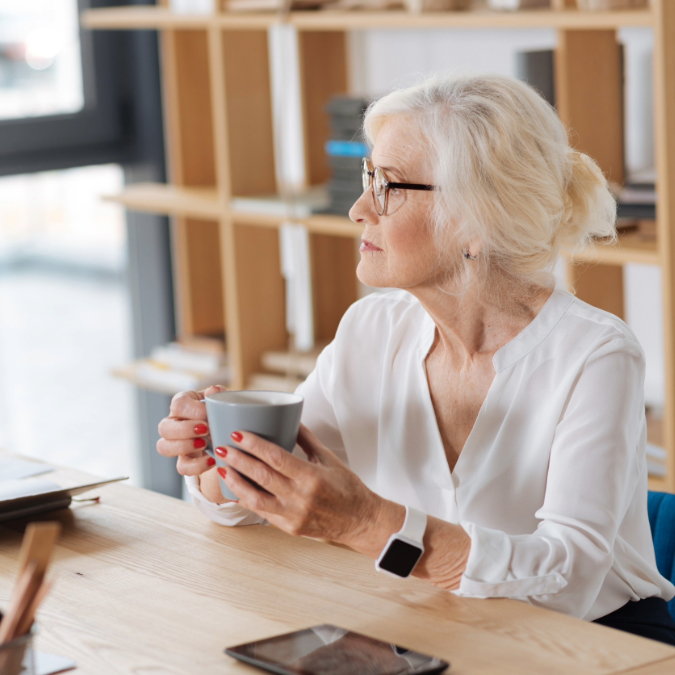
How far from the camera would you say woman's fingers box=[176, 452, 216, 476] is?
1.23m

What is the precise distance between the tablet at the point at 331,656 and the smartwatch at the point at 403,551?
0.13m

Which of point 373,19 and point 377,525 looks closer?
point 377,525

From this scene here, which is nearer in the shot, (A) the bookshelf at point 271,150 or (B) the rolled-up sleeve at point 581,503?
(B) the rolled-up sleeve at point 581,503

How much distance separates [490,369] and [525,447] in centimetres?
13

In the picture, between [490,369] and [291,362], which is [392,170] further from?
[291,362]

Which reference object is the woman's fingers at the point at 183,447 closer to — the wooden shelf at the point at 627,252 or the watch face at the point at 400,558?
the watch face at the point at 400,558

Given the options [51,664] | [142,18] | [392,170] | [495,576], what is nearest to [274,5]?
[142,18]

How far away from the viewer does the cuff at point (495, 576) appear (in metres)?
1.05

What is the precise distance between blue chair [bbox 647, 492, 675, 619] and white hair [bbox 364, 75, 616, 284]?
35cm

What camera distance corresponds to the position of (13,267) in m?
3.42

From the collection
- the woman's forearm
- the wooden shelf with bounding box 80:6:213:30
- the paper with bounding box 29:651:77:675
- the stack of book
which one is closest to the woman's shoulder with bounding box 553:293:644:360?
the woman's forearm

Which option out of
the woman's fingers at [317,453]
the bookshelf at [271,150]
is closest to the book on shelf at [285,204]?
the bookshelf at [271,150]

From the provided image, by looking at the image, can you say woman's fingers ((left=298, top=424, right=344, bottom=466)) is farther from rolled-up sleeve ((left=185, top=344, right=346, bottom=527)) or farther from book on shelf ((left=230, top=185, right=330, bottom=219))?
book on shelf ((left=230, top=185, right=330, bottom=219))

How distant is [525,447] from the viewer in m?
1.38
